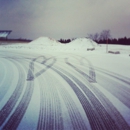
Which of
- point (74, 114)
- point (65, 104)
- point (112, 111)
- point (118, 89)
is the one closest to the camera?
point (74, 114)

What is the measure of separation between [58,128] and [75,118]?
64 centimetres

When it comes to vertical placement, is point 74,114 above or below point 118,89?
below

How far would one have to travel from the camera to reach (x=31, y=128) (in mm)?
3359

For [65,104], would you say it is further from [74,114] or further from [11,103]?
[11,103]

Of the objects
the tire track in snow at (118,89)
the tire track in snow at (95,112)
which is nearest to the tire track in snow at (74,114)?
the tire track in snow at (95,112)

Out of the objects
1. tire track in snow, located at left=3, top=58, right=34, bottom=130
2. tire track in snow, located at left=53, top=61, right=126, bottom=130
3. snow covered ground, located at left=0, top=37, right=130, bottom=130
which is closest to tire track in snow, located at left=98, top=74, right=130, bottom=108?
snow covered ground, located at left=0, top=37, right=130, bottom=130

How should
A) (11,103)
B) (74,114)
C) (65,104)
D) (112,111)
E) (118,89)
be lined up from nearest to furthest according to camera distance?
(74,114)
(112,111)
(65,104)
(11,103)
(118,89)

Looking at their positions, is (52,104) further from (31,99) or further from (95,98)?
(95,98)

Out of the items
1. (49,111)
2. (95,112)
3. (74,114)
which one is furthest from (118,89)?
(49,111)

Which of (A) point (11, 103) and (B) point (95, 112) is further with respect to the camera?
(A) point (11, 103)

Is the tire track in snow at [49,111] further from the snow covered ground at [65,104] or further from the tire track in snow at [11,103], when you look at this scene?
the tire track in snow at [11,103]

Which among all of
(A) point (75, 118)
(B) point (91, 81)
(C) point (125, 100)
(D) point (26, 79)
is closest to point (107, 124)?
(A) point (75, 118)

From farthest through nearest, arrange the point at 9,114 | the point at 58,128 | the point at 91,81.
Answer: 1. the point at 91,81
2. the point at 9,114
3. the point at 58,128

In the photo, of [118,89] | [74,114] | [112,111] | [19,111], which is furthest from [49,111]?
[118,89]
